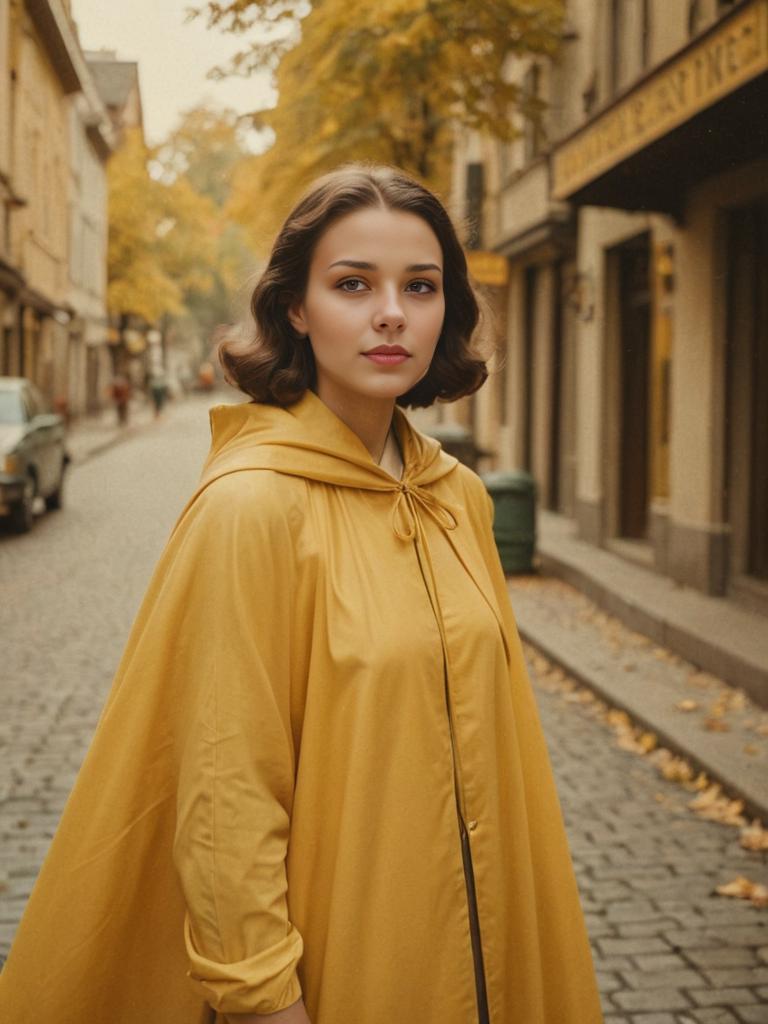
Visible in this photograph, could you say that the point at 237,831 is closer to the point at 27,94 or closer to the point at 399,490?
the point at 399,490

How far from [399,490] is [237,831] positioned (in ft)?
1.94

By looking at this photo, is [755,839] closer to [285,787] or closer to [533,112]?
[285,787]

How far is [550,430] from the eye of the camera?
57.9ft

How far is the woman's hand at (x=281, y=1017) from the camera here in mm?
1603

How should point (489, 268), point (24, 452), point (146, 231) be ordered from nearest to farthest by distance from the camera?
point (489, 268)
point (24, 452)
point (146, 231)

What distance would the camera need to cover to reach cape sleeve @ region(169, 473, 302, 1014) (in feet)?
5.30

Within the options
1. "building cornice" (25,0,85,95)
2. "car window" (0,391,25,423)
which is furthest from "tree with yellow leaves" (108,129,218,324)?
"car window" (0,391,25,423)

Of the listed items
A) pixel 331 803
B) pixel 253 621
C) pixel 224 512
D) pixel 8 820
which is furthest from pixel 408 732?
pixel 8 820

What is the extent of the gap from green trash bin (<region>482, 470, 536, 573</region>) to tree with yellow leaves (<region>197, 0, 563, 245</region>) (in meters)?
3.32

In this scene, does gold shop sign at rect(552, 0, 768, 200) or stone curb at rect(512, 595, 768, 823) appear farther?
gold shop sign at rect(552, 0, 768, 200)

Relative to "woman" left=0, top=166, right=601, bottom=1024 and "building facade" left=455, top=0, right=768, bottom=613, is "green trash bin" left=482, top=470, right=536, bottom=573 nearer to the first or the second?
"building facade" left=455, top=0, right=768, bottom=613

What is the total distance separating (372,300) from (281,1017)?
39.9 inches

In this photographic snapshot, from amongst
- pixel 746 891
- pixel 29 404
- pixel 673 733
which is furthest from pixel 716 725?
pixel 29 404

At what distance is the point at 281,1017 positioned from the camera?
1608 millimetres
